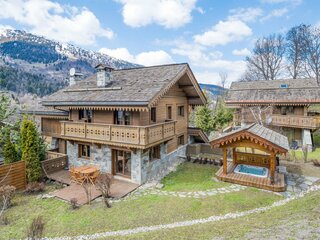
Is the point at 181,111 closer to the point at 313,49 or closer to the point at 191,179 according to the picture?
the point at 191,179

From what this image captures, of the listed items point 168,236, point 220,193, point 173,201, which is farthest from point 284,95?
point 168,236

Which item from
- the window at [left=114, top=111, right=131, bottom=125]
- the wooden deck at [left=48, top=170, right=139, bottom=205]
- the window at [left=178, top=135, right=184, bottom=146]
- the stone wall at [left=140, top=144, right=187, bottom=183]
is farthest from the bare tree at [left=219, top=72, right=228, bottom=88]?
the wooden deck at [left=48, top=170, right=139, bottom=205]

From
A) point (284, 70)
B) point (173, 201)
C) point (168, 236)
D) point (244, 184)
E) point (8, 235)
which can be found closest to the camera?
point (168, 236)

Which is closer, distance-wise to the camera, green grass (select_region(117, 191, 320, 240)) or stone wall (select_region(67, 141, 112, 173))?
green grass (select_region(117, 191, 320, 240))

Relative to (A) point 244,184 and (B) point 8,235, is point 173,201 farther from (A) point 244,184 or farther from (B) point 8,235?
(B) point 8,235

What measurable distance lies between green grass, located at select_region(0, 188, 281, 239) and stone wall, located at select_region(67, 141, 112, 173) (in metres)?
3.93

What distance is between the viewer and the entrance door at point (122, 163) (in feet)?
46.7

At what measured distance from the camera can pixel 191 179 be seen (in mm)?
13977

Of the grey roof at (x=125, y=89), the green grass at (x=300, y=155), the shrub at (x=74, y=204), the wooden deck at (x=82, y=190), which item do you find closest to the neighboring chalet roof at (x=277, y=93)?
the green grass at (x=300, y=155)

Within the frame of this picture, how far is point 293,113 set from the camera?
23.9m

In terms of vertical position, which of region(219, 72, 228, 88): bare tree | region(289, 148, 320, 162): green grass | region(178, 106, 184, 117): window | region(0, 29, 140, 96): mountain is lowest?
region(289, 148, 320, 162): green grass

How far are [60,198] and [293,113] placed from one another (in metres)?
24.2

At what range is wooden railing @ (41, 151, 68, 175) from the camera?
14886mm

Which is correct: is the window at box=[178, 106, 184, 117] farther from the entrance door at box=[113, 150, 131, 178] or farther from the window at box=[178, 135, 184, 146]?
the entrance door at box=[113, 150, 131, 178]
